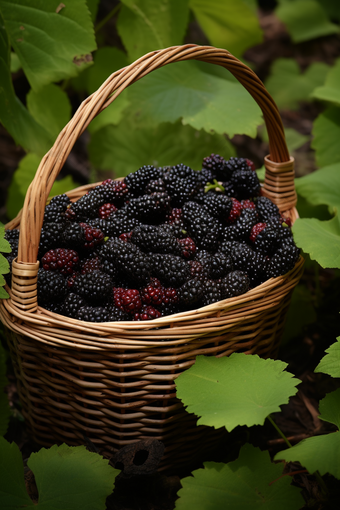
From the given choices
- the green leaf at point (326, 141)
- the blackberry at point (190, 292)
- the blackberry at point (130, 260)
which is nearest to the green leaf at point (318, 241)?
the blackberry at point (190, 292)

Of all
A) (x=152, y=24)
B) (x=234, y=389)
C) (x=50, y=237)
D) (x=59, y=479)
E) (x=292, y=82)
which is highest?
(x=152, y=24)

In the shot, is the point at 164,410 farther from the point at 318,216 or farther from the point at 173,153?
the point at 173,153

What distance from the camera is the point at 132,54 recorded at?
1870 millimetres

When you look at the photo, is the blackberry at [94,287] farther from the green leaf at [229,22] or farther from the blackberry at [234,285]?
the green leaf at [229,22]

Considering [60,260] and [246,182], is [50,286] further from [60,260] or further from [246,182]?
[246,182]

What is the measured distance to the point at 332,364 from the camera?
945 mm

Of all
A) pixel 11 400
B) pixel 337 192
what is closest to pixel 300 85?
→ pixel 337 192

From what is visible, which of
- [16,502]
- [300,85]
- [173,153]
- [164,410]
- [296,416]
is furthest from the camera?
[300,85]

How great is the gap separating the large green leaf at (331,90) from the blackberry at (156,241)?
3.56 feet

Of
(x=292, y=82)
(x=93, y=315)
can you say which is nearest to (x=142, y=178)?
(x=93, y=315)

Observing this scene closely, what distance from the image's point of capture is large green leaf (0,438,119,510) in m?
0.85

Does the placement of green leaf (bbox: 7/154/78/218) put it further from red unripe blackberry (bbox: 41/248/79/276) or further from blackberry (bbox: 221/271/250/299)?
blackberry (bbox: 221/271/250/299)

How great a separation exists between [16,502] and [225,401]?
456 mm

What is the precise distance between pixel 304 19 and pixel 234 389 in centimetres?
375
